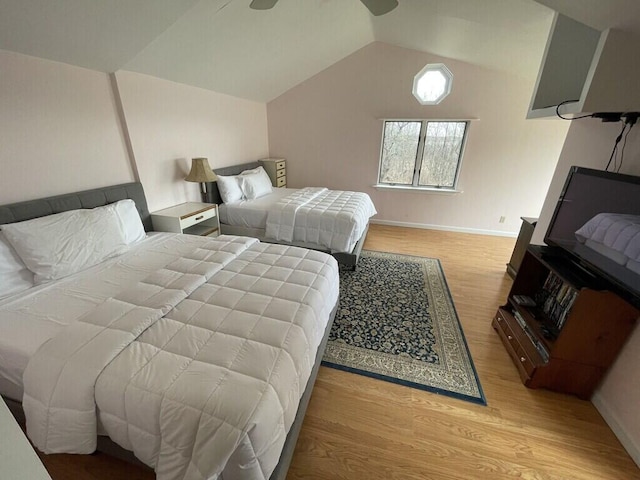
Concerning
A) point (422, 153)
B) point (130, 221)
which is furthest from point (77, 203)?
point (422, 153)

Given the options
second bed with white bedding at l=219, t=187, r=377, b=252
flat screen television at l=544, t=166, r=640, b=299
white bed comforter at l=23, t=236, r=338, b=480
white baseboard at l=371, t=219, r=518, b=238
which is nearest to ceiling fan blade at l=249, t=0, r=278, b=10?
second bed with white bedding at l=219, t=187, r=377, b=252

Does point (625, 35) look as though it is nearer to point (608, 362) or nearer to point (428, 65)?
point (608, 362)

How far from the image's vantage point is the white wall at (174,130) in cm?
245

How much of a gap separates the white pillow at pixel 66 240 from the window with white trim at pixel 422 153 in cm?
364

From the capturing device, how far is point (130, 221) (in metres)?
2.23

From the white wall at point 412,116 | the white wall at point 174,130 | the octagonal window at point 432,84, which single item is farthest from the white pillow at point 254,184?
the octagonal window at point 432,84

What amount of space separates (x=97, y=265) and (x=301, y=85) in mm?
3771

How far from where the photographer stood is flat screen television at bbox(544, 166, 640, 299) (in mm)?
1364

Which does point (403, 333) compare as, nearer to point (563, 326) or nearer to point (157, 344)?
point (563, 326)

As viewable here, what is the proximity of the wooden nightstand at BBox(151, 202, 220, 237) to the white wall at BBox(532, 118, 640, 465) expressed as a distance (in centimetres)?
336

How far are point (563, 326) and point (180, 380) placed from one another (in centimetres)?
197

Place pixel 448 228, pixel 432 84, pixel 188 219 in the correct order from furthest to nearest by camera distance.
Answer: pixel 448 228 < pixel 432 84 < pixel 188 219

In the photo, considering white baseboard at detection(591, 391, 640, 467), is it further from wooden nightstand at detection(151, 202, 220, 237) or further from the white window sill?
wooden nightstand at detection(151, 202, 220, 237)

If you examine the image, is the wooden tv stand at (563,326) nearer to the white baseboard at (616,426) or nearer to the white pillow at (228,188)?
the white baseboard at (616,426)
